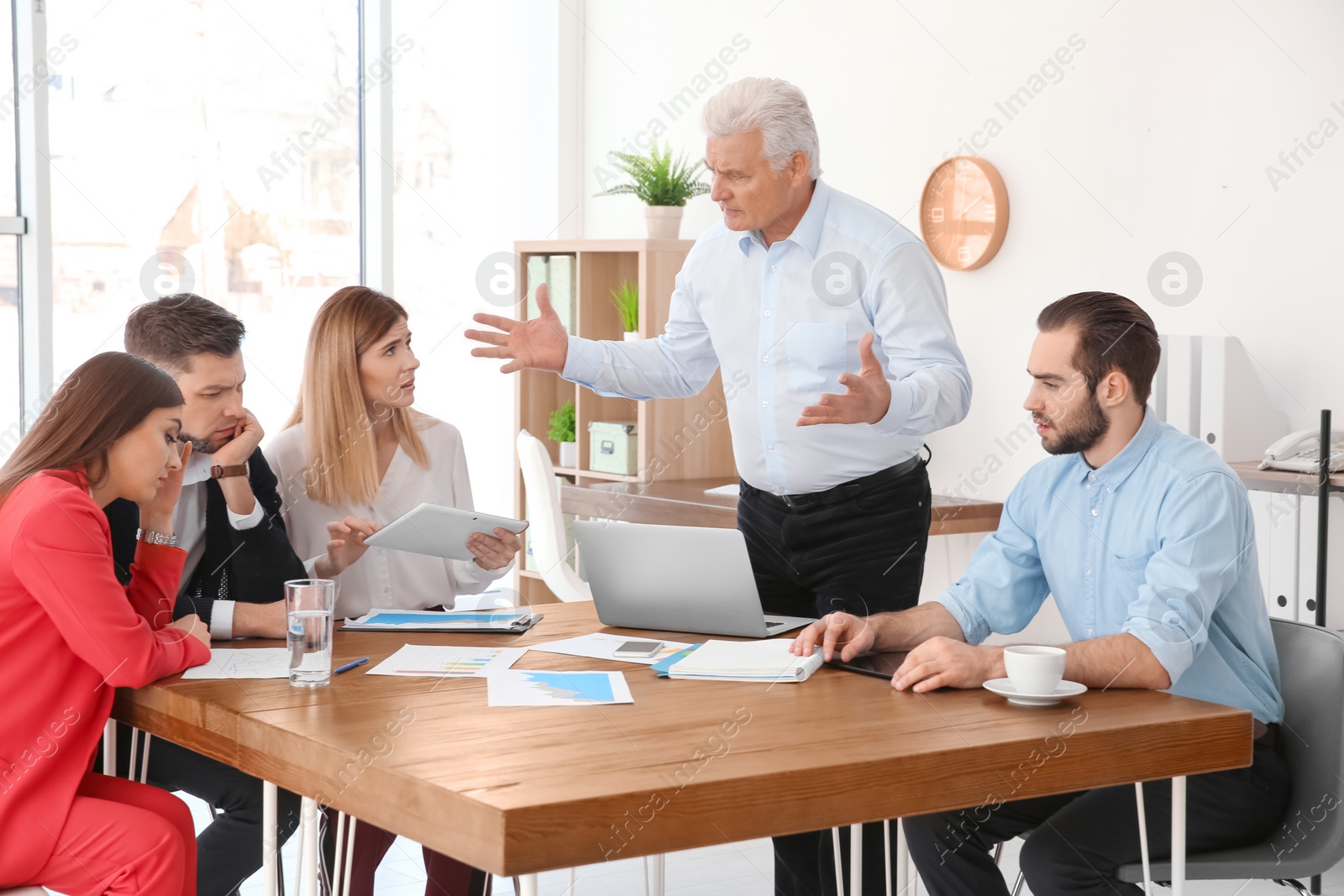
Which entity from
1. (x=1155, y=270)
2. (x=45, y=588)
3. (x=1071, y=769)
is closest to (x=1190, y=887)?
(x=1155, y=270)

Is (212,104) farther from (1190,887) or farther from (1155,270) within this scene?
(1190,887)

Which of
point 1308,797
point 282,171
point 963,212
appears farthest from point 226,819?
point 282,171

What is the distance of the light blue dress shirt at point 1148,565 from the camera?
1754mm

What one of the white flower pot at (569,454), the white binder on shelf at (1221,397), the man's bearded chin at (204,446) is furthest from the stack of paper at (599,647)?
the white flower pot at (569,454)

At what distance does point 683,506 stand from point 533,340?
4.75ft

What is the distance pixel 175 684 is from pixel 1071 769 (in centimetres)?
109

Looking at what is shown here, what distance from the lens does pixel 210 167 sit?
195 inches

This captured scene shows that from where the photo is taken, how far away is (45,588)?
1629 millimetres

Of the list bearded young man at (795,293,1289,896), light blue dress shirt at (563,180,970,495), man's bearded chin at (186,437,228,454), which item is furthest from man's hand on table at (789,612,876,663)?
man's bearded chin at (186,437,228,454)

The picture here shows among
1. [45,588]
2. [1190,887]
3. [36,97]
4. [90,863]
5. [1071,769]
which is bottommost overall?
[1190,887]

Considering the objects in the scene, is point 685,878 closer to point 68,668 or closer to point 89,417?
point 68,668

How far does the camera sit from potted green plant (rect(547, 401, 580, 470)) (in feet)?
16.2

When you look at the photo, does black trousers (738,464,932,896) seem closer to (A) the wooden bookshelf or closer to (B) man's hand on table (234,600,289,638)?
(B) man's hand on table (234,600,289,638)

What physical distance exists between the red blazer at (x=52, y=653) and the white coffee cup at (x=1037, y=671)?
107 cm
